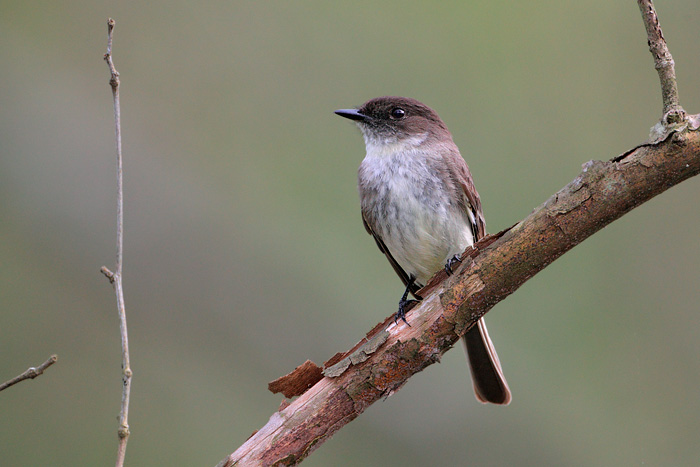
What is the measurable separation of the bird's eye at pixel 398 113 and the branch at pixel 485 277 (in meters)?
1.80

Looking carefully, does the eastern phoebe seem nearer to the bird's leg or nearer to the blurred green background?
the bird's leg

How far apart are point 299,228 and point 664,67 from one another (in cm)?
358

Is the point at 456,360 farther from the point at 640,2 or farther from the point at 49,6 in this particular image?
the point at 49,6

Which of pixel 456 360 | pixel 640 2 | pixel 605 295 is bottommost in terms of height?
pixel 605 295

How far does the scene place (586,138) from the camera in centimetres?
658

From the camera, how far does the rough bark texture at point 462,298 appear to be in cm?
255

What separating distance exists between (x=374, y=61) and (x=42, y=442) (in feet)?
14.2

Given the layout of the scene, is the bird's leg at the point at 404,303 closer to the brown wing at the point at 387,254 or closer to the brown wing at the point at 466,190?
the brown wing at the point at 387,254

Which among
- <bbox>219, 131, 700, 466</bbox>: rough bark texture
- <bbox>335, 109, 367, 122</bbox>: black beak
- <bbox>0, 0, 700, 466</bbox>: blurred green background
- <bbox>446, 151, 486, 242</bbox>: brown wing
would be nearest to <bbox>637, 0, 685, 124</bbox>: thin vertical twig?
<bbox>219, 131, 700, 466</bbox>: rough bark texture

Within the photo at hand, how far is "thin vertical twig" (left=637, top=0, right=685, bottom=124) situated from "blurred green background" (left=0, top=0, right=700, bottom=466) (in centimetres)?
266

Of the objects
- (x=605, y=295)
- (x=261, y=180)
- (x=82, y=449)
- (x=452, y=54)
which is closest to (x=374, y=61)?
(x=452, y=54)

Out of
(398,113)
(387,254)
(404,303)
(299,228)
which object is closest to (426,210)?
(404,303)

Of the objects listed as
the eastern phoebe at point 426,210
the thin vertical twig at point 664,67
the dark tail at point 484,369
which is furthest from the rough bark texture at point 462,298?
the dark tail at point 484,369

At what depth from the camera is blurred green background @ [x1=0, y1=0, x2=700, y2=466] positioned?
4.89 m
